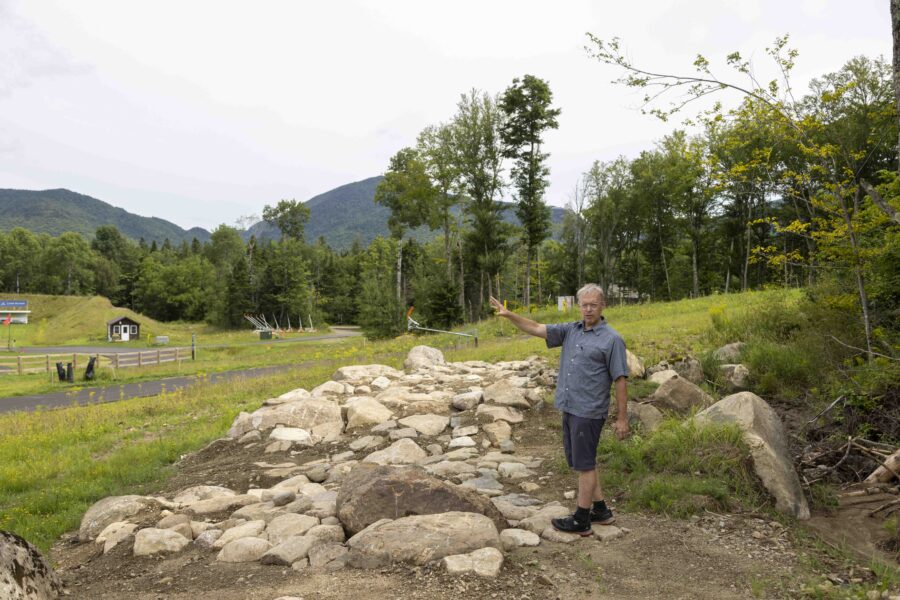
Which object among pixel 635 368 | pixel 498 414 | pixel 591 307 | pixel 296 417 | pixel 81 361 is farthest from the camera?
pixel 81 361

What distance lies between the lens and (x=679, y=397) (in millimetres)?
7395

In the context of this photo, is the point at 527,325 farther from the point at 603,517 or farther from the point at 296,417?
the point at 296,417

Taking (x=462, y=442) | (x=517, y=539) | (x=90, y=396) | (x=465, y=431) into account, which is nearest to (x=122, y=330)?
(x=90, y=396)

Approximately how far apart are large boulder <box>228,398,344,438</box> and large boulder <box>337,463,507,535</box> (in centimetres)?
438

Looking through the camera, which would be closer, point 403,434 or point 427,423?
point 403,434

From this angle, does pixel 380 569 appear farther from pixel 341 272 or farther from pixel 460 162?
pixel 341 272

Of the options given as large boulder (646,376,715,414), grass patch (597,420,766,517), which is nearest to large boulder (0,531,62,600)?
grass patch (597,420,766,517)

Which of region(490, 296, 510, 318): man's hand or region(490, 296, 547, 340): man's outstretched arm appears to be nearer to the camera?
region(490, 296, 547, 340): man's outstretched arm

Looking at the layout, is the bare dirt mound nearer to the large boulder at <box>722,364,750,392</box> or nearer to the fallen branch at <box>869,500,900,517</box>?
the fallen branch at <box>869,500,900,517</box>

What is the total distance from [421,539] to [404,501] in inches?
26.7

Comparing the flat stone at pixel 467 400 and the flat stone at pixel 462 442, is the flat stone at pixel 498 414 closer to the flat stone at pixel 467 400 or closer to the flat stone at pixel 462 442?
the flat stone at pixel 467 400

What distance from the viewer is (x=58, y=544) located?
5.91 m

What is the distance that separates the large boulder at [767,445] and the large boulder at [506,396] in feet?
11.5

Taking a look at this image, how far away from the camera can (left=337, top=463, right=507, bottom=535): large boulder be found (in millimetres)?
4742
